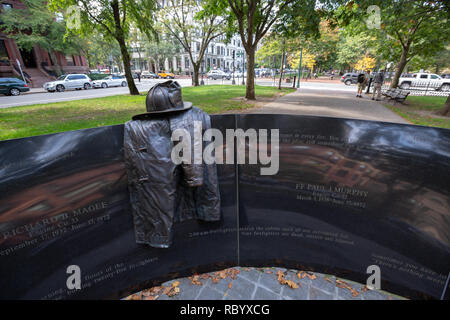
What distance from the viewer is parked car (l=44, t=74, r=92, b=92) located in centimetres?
2087

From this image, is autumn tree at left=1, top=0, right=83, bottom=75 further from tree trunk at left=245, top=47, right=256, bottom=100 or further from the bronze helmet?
the bronze helmet

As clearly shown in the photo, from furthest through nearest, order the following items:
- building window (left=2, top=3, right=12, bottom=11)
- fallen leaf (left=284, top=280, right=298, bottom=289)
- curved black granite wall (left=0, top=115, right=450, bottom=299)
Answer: building window (left=2, top=3, right=12, bottom=11)
fallen leaf (left=284, top=280, right=298, bottom=289)
curved black granite wall (left=0, top=115, right=450, bottom=299)

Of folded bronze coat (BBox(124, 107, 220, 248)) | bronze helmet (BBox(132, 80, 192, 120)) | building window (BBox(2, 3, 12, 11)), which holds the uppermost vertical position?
building window (BBox(2, 3, 12, 11))

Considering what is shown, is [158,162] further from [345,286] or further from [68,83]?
[68,83]

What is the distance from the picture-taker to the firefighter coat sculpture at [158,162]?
217cm

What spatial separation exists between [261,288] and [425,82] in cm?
3501

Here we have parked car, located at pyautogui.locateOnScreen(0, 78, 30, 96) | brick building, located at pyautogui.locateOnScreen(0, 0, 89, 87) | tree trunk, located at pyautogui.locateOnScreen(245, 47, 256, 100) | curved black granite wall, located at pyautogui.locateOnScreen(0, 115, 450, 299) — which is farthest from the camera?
brick building, located at pyautogui.locateOnScreen(0, 0, 89, 87)

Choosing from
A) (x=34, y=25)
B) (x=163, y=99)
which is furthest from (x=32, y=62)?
(x=163, y=99)

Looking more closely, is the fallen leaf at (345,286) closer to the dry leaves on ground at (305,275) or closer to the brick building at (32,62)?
the dry leaves on ground at (305,275)

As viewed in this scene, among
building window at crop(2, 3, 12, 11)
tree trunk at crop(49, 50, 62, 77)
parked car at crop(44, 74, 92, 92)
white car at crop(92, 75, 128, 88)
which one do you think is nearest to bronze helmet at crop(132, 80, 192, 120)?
parked car at crop(44, 74, 92, 92)

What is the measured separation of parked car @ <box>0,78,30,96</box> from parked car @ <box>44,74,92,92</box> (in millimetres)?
1991

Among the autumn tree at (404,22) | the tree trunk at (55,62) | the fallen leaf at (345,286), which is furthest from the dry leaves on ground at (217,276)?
the tree trunk at (55,62)

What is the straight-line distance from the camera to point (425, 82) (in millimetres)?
26328
